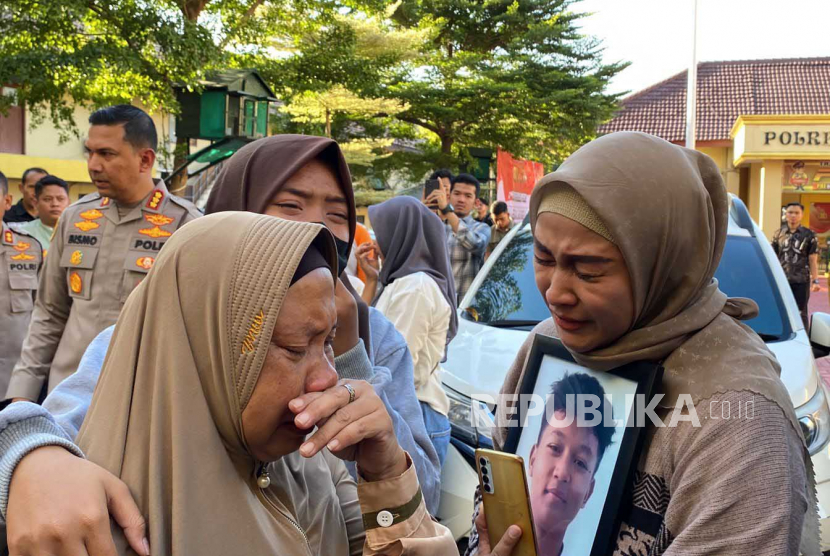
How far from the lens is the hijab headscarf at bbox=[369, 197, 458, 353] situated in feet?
14.0

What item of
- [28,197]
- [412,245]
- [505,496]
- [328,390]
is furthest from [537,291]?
[28,197]

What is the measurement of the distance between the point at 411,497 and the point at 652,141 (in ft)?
3.36

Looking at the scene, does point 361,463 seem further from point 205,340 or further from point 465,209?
point 465,209

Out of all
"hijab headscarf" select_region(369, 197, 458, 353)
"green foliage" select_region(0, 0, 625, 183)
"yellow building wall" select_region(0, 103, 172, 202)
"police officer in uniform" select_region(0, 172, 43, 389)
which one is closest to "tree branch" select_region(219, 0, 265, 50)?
"green foliage" select_region(0, 0, 625, 183)

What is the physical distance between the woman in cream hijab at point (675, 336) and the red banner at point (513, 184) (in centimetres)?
1208

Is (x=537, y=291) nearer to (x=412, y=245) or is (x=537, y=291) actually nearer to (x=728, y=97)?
(x=412, y=245)

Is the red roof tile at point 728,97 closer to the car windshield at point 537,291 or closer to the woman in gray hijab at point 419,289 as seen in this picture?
the car windshield at point 537,291

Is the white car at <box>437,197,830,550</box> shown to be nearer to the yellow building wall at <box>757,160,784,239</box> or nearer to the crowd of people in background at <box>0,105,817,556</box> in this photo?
the crowd of people in background at <box>0,105,817,556</box>

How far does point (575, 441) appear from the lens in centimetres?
203

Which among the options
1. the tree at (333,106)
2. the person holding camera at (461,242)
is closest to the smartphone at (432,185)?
the person holding camera at (461,242)

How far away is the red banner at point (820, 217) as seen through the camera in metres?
30.2

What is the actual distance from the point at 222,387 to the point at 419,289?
2.53m

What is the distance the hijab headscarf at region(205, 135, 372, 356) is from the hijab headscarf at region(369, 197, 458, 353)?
1.77m

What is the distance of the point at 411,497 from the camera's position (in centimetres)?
176
